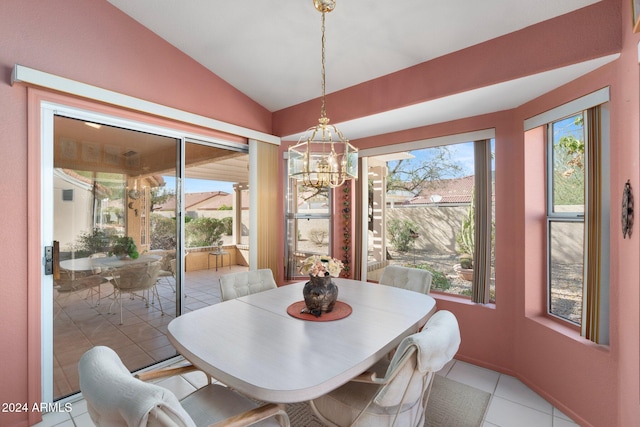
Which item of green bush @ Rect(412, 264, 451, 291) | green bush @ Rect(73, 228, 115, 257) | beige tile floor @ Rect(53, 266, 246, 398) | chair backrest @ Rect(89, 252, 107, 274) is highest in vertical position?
green bush @ Rect(73, 228, 115, 257)

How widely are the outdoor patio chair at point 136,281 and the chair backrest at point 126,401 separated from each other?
1792 millimetres

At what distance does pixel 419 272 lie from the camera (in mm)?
2648

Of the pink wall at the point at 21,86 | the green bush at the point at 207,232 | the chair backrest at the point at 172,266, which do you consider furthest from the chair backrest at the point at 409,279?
the green bush at the point at 207,232

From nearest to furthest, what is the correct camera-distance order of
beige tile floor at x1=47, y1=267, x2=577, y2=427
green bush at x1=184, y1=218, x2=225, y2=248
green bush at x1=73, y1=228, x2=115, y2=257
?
beige tile floor at x1=47, y1=267, x2=577, y2=427 < green bush at x1=73, y1=228, x2=115, y2=257 < green bush at x1=184, y1=218, x2=225, y2=248

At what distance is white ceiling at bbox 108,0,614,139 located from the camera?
1.94 m

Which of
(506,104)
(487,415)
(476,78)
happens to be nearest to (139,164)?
(476,78)

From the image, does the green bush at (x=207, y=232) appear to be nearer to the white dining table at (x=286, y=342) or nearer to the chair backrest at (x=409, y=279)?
the white dining table at (x=286, y=342)

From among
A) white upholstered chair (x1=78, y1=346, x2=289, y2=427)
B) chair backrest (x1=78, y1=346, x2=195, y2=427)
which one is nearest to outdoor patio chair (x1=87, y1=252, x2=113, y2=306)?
white upholstered chair (x1=78, y1=346, x2=289, y2=427)

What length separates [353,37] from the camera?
7.52 feet

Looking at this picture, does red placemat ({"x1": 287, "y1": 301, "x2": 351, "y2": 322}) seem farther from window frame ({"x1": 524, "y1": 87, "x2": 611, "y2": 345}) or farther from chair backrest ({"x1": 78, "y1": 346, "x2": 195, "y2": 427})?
window frame ({"x1": 524, "y1": 87, "x2": 611, "y2": 345})

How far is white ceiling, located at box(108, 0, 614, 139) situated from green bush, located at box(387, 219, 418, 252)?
1.17m

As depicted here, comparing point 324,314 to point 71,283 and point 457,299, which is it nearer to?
point 457,299

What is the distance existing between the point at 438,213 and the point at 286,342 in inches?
94.3

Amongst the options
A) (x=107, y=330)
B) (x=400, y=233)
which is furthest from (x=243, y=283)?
(x=400, y=233)
